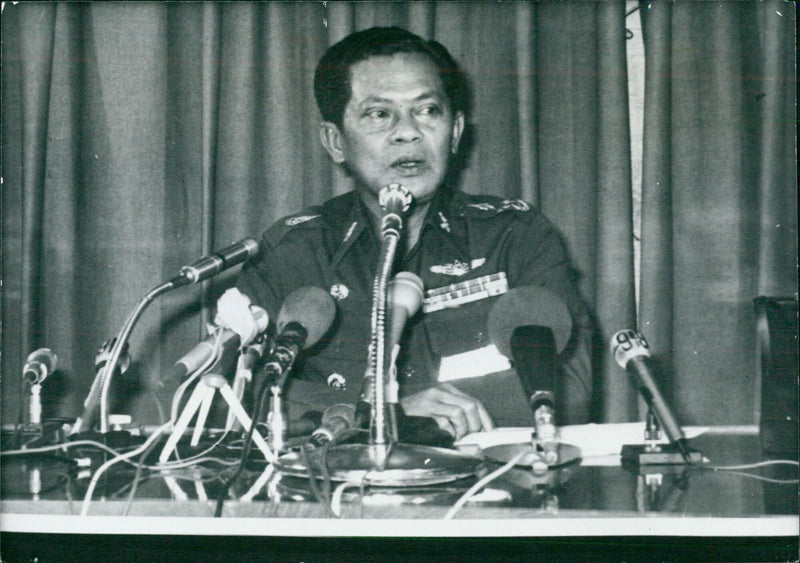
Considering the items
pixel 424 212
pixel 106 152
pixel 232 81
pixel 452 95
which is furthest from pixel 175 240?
pixel 452 95

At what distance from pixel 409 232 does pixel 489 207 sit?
22 cm

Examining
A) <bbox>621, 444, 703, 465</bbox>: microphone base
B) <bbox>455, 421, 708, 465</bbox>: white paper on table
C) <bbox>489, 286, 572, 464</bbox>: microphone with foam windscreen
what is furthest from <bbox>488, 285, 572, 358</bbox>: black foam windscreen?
<bbox>621, 444, 703, 465</bbox>: microphone base

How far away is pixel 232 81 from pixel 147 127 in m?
0.26

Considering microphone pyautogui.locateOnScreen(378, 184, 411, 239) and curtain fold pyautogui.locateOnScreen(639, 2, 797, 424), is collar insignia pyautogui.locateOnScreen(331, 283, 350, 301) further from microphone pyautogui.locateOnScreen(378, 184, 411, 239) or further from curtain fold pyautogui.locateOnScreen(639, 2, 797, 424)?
microphone pyautogui.locateOnScreen(378, 184, 411, 239)

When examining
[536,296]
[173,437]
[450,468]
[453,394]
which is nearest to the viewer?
[450,468]

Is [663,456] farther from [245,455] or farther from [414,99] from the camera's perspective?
[414,99]

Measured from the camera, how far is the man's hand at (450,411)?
5.39ft

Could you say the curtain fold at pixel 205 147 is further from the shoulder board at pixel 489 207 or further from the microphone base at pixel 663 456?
the microphone base at pixel 663 456

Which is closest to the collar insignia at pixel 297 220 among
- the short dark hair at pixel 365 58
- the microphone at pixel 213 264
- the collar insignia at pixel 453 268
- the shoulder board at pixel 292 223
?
the shoulder board at pixel 292 223

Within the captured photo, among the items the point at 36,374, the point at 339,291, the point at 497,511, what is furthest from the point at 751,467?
the point at 36,374

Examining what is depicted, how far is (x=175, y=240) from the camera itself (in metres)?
2.26

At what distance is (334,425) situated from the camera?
1397mm

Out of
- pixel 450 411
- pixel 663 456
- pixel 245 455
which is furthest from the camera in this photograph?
pixel 450 411

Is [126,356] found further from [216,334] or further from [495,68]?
[495,68]
